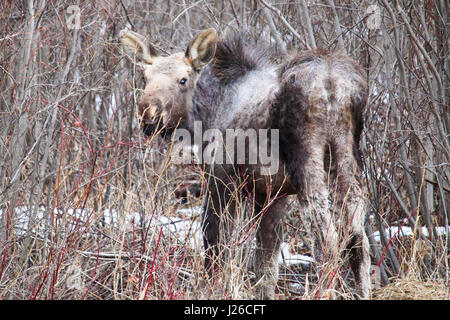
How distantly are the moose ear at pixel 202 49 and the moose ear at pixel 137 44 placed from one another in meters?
0.41

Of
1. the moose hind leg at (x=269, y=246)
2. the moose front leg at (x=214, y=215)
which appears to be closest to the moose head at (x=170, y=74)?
the moose front leg at (x=214, y=215)

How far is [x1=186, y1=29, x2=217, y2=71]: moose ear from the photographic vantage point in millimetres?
5871

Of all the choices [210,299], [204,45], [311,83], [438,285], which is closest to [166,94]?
[204,45]

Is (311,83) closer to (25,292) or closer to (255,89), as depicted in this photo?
(255,89)

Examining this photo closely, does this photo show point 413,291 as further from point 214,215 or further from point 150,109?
point 150,109

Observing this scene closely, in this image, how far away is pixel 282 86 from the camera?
4926mm

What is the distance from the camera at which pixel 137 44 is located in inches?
239

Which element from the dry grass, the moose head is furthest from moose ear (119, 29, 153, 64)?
the dry grass

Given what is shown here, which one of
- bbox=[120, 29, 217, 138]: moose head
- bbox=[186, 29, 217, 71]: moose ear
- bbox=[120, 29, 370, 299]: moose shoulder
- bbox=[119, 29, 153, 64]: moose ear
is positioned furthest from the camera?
bbox=[119, 29, 153, 64]: moose ear

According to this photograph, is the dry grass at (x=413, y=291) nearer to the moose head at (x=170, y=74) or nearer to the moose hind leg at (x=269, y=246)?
the moose hind leg at (x=269, y=246)

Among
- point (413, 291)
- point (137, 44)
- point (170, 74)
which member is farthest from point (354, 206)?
point (137, 44)

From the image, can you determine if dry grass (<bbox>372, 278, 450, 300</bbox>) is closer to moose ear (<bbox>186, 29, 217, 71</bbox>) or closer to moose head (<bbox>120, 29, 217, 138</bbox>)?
moose head (<bbox>120, 29, 217, 138</bbox>)

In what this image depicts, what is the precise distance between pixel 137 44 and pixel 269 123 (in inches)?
72.9

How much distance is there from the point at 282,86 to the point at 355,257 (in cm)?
151
